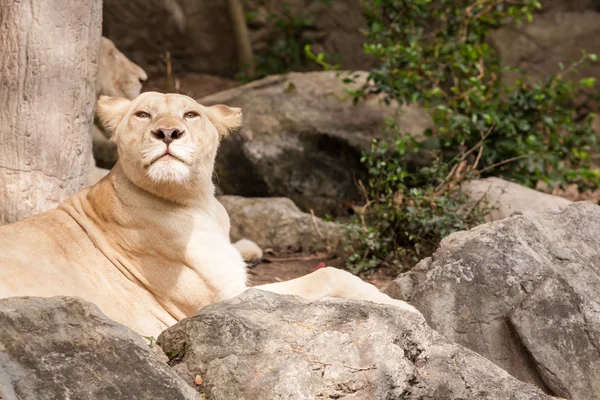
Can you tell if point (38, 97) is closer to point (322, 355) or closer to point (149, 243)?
point (149, 243)

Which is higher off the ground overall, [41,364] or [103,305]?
[41,364]

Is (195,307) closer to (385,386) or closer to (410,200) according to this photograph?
(385,386)

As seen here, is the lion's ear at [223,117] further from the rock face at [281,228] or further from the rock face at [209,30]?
the rock face at [209,30]

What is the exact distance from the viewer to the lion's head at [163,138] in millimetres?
5008

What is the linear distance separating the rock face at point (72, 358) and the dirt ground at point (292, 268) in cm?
309

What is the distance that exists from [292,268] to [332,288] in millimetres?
2705

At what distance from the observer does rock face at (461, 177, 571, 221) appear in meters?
7.81

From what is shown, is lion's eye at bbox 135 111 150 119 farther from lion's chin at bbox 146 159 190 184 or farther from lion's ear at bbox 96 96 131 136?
lion's chin at bbox 146 159 190 184

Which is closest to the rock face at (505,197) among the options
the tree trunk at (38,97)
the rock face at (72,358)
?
the tree trunk at (38,97)

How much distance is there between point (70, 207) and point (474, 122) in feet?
15.3

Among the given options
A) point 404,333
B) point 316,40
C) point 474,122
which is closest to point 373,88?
point 474,122

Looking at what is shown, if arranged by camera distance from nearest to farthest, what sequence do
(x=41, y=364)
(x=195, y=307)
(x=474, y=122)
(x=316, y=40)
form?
(x=41, y=364) < (x=195, y=307) < (x=474, y=122) < (x=316, y=40)

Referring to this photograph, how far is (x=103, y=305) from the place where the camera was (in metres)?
5.24

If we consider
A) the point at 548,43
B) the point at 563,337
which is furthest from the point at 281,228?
the point at 548,43
